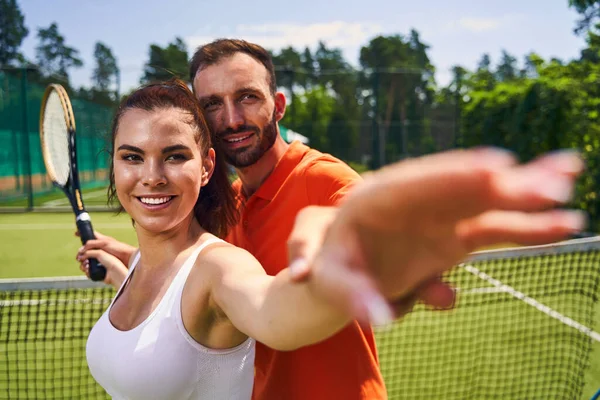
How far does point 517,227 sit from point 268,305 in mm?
501

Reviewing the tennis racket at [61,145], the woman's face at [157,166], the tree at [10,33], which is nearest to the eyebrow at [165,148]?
the woman's face at [157,166]

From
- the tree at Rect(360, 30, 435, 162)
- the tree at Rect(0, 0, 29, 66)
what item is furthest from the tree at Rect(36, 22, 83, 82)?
the tree at Rect(360, 30, 435, 162)

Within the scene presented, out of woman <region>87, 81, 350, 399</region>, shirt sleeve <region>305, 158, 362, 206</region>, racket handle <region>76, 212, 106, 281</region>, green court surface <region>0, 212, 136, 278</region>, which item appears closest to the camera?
woman <region>87, 81, 350, 399</region>

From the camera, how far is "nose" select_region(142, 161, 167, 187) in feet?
4.42

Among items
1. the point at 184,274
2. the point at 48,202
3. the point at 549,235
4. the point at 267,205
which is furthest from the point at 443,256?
the point at 48,202

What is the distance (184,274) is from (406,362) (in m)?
2.96

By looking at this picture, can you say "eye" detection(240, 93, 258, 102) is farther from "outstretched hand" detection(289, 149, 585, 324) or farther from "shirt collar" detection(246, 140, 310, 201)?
"outstretched hand" detection(289, 149, 585, 324)

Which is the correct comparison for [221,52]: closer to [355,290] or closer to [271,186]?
[271,186]

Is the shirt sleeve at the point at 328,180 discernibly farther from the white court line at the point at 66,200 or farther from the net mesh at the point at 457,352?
the white court line at the point at 66,200

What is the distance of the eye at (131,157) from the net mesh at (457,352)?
5.85ft

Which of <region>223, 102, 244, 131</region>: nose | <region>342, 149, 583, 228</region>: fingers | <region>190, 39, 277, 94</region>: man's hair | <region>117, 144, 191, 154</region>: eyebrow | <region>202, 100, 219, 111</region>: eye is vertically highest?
<region>190, 39, 277, 94</region>: man's hair

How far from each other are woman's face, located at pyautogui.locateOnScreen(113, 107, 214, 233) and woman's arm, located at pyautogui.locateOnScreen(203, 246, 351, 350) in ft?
0.68

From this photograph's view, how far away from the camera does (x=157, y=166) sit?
136 cm

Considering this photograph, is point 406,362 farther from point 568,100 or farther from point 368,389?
point 568,100
